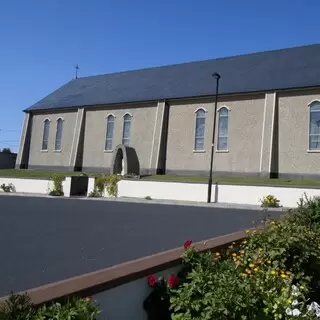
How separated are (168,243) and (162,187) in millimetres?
17391

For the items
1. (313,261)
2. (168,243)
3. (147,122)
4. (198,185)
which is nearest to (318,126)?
(198,185)

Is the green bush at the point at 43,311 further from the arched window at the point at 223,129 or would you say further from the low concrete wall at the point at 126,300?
the arched window at the point at 223,129

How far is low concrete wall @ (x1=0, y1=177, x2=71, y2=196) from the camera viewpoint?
28145 millimetres

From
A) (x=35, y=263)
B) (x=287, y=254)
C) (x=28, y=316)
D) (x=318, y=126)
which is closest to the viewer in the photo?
(x=28, y=316)

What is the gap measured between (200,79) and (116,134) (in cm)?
929

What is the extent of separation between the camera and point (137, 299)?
13.4 ft

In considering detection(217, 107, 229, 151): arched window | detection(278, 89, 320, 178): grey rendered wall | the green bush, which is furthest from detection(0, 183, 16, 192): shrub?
the green bush

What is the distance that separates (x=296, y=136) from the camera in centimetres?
2922

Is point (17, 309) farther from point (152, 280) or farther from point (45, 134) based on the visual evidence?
point (45, 134)

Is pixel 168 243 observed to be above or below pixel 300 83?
below

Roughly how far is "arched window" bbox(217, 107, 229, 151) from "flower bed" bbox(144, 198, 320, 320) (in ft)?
87.4

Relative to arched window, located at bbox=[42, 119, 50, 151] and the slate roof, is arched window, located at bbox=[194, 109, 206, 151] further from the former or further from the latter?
arched window, located at bbox=[42, 119, 50, 151]

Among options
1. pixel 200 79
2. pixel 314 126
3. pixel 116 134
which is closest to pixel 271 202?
pixel 314 126

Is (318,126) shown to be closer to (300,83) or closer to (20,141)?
(300,83)
